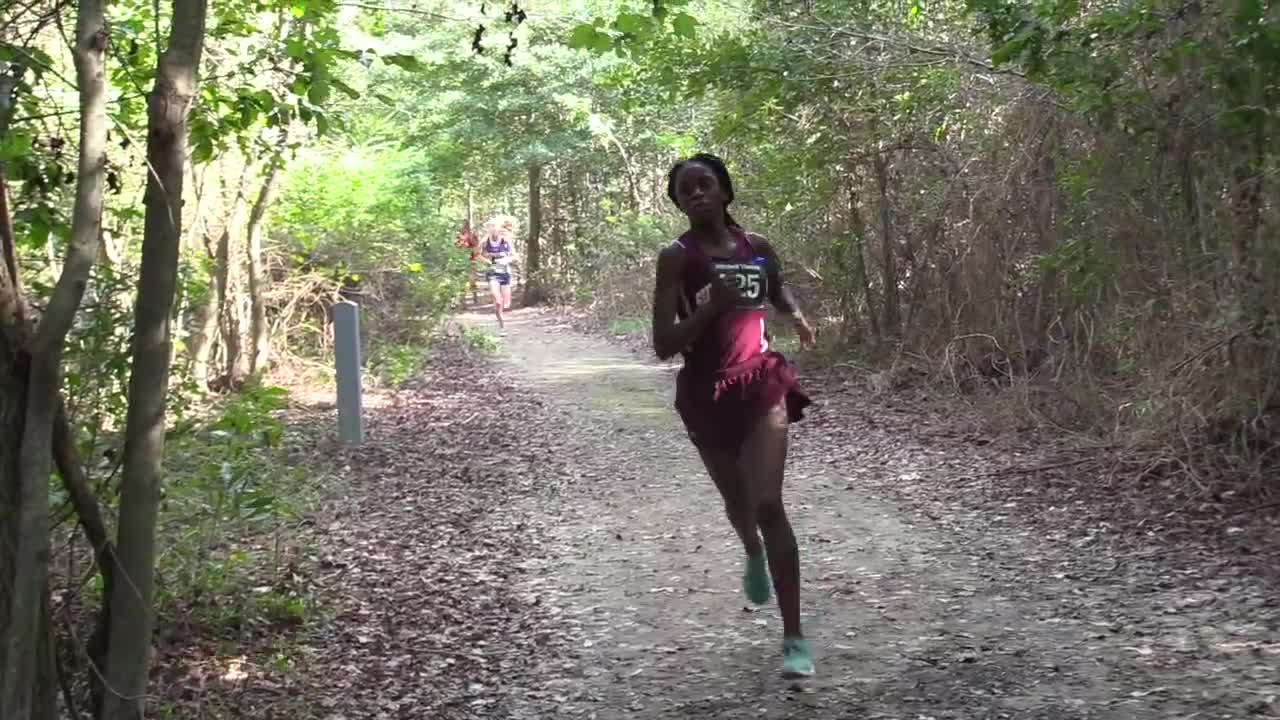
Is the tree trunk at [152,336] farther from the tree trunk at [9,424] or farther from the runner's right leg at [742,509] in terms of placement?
the runner's right leg at [742,509]

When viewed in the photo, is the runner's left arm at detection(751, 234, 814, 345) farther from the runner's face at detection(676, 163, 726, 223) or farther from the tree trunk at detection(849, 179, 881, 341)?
the tree trunk at detection(849, 179, 881, 341)

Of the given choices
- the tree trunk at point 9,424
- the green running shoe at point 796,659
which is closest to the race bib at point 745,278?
the green running shoe at point 796,659

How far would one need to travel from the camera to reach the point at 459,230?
62.2ft

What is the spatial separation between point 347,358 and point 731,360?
18.8 feet

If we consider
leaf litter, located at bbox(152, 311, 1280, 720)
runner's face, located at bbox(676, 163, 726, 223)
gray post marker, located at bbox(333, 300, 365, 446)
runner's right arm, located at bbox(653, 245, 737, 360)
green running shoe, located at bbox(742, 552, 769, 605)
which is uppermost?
runner's face, located at bbox(676, 163, 726, 223)

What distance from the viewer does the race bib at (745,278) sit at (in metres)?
4.79

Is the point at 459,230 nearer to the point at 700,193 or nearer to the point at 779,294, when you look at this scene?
the point at 779,294

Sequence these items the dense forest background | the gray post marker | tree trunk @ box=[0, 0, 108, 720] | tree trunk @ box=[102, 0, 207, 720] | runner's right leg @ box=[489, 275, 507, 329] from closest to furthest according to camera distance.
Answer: tree trunk @ box=[0, 0, 108, 720] < tree trunk @ box=[102, 0, 207, 720] < the dense forest background < the gray post marker < runner's right leg @ box=[489, 275, 507, 329]

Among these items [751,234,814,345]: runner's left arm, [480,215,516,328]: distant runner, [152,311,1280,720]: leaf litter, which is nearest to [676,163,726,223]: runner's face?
[751,234,814,345]: runner's left arm

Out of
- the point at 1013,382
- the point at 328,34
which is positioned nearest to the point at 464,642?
the point at 328,34

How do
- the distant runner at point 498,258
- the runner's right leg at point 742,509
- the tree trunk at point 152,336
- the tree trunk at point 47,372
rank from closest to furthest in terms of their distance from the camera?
the tree trunk at point 47,372 → the tree trunk at point 152,336 → the runner's right leg at point 742,509 → the distant runner at point 498,258

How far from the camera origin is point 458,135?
24922mm

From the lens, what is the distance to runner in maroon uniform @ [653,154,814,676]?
477 centimetres

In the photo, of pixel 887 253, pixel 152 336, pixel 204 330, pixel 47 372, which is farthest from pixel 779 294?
pixel 887 253
